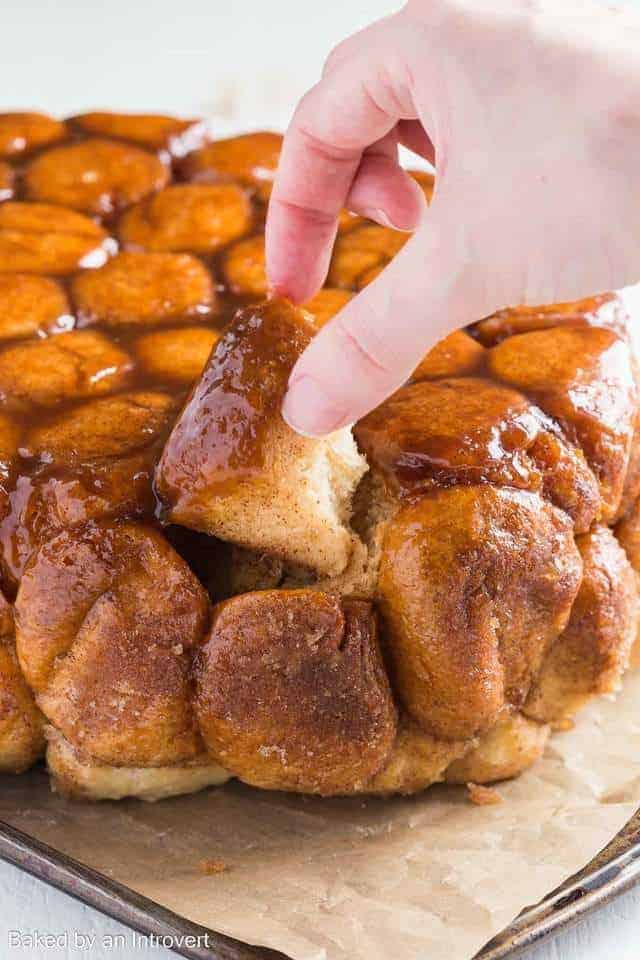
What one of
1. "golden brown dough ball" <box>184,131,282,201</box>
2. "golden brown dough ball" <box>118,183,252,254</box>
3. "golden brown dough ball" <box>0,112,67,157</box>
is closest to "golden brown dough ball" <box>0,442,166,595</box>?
"golden brown dough ball" <box>118,183,252,254</box>

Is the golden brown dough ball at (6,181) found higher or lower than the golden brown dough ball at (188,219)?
lower

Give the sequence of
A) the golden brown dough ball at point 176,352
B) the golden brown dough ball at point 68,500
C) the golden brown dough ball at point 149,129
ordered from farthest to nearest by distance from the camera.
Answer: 1. the golden brown dough ball at point 149,129
2. the golden brown dough ball at point 176,352
3. the golden brown dough ball at point 68,500

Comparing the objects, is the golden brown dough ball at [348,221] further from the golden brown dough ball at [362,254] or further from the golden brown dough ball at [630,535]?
the golden brown dough ball at [630,535]

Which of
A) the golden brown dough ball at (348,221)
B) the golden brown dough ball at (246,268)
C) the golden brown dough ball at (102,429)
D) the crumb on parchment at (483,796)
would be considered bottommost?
the crumb on parchment at (483,796)

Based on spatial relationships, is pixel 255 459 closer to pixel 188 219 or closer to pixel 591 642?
pixel 591 642

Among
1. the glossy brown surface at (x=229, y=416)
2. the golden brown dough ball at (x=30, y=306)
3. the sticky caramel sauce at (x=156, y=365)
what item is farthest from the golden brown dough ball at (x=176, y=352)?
the glossy brown surface at (x=229, y=416)

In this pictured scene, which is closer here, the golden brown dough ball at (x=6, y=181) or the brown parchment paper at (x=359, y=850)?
the brown parchment paper at (x=359, y=850)

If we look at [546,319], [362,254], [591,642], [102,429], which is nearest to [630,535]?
[591,642]
